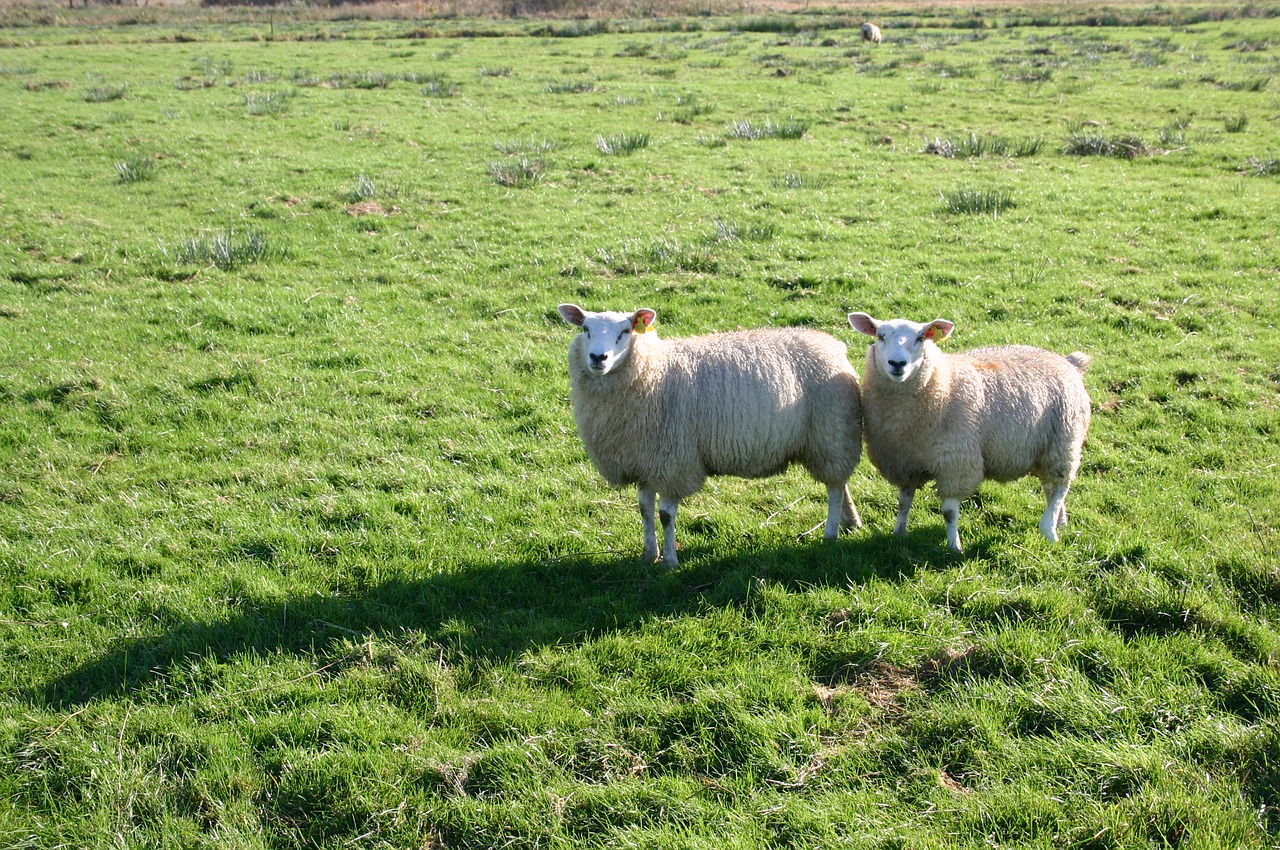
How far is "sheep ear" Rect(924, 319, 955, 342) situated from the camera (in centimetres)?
534

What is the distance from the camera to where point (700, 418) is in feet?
18.4

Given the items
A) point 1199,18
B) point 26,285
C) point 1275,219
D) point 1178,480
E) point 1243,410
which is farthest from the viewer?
point 1199,18

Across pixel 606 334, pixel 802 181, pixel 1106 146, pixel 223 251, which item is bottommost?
pixel 223 251

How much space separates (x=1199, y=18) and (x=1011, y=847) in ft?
139

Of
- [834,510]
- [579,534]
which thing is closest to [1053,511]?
[834,510]

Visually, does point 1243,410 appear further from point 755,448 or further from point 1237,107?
point 1237,107

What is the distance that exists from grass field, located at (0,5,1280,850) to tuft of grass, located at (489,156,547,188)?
20 cm

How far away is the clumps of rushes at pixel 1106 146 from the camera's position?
1495 centimetres

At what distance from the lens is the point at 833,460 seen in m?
5.62

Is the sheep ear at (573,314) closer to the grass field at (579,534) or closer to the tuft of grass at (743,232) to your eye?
the grass field at (579,534)

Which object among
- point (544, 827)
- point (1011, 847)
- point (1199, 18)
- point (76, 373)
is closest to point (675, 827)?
point (544, 827)

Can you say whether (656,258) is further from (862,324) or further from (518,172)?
(862,324)

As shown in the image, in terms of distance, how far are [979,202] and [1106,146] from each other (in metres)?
5.05

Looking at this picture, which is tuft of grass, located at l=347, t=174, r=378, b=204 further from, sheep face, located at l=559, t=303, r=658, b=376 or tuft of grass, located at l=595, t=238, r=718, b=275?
sheep face, located at l=559, t=303, r=658, b=376
